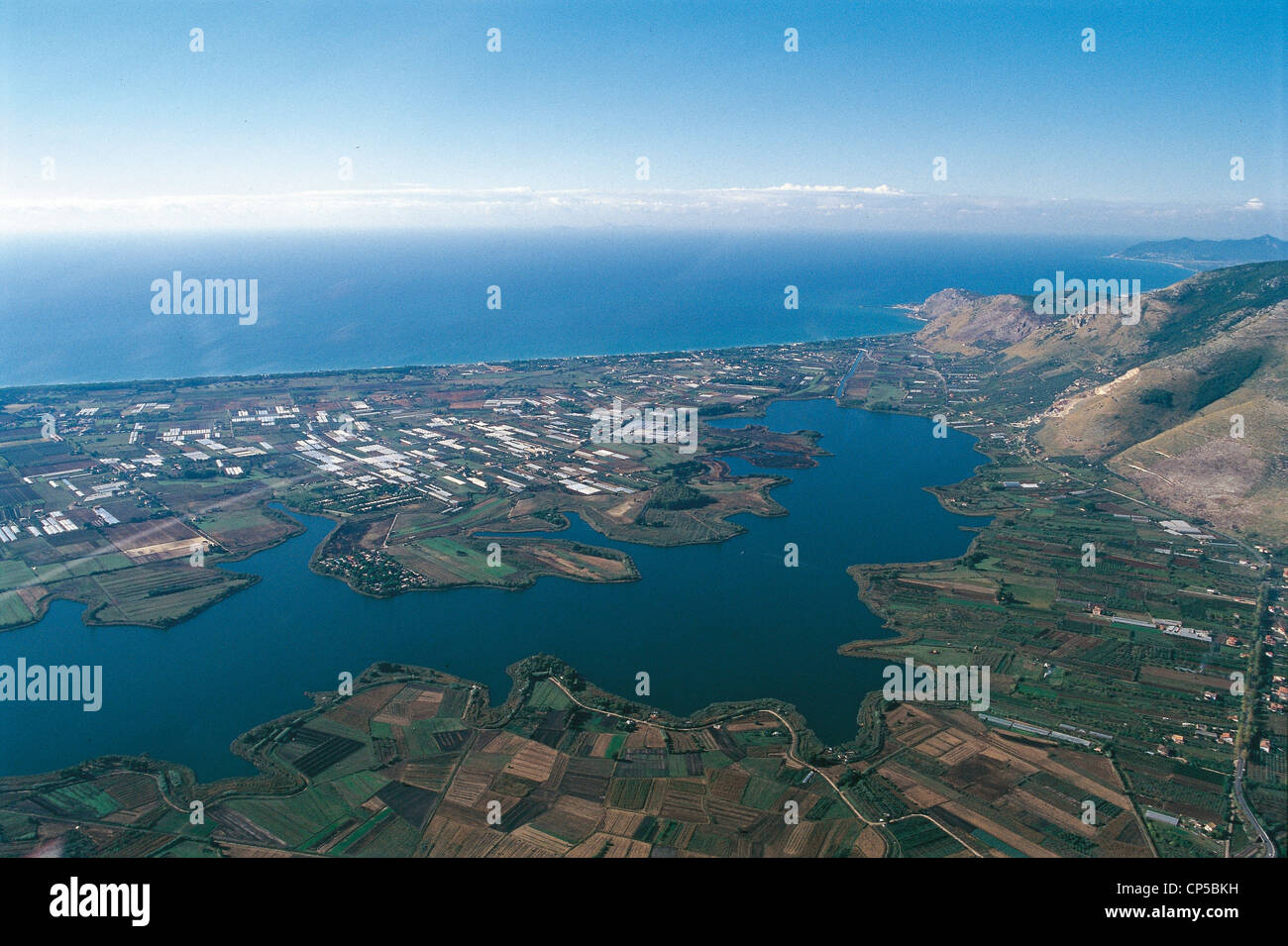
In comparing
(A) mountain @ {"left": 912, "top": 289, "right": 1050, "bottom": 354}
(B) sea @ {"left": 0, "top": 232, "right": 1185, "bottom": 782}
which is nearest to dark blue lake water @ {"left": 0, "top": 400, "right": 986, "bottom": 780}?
(B) sea @ {"left": 0, "top": 232, "right": 1185, "bottom": 782}

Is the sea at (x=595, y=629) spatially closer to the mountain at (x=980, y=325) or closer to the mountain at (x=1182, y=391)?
the mountain at (x=1182, y=391)

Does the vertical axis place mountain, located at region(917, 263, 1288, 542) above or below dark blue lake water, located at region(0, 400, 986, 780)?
above

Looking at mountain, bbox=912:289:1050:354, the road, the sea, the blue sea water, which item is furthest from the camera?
mountain, bbox=912:289:1050:354

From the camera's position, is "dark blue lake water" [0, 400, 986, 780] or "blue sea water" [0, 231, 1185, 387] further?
"blue sea water" [0, 231, 1185, 387]

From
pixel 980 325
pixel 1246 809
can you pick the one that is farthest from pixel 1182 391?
pixel 980 325

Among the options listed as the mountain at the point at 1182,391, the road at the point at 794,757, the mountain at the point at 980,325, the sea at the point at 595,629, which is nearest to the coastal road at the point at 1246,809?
the road at the point at 794,757

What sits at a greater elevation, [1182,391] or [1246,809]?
[1182,391]

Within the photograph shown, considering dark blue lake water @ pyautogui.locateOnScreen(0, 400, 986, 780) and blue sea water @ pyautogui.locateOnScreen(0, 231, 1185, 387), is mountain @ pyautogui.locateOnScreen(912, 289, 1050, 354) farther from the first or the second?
dark blue lake water @ pyautogui.locateOnScreen(0, 400, 986, 780)

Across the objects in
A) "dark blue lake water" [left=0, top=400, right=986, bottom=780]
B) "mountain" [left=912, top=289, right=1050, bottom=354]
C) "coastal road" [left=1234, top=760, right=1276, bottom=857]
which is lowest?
"coastal road" [left=1234, top=760, right=1276, bottom=857]

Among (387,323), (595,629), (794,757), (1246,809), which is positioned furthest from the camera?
(387,323)

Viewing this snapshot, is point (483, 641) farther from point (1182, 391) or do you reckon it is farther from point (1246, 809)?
point (1182, 391)
